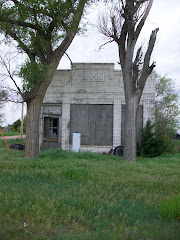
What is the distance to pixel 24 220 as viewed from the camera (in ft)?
11.1

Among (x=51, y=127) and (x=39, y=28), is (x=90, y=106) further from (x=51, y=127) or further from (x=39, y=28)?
(x=39, y=28)

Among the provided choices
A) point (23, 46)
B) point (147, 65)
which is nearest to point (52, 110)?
point (23, 46)

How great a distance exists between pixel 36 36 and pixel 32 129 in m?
4.08

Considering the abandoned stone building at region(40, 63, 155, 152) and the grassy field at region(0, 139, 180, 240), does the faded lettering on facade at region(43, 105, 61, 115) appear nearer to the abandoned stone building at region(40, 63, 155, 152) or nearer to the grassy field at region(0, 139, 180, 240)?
the abandoned stone building at region(40, 63, 155, 152)

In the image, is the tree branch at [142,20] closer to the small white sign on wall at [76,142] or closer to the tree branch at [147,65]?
the tree branch at [147,65]

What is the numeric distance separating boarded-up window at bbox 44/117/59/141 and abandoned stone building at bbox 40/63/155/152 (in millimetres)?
143

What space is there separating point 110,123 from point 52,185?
10082mm

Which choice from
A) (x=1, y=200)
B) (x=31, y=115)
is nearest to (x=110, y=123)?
(x=31, y=115)

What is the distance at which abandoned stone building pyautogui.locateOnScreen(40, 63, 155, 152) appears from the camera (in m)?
15.1

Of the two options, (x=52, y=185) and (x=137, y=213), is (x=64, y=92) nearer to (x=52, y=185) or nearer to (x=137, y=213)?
(x=52, y=185)

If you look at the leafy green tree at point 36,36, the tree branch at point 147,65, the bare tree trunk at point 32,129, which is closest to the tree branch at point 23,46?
the leafy green tree at point 36,36

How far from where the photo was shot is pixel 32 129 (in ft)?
36.0

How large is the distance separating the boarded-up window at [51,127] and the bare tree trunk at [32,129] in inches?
188

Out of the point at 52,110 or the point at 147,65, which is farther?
the point at 52,110
